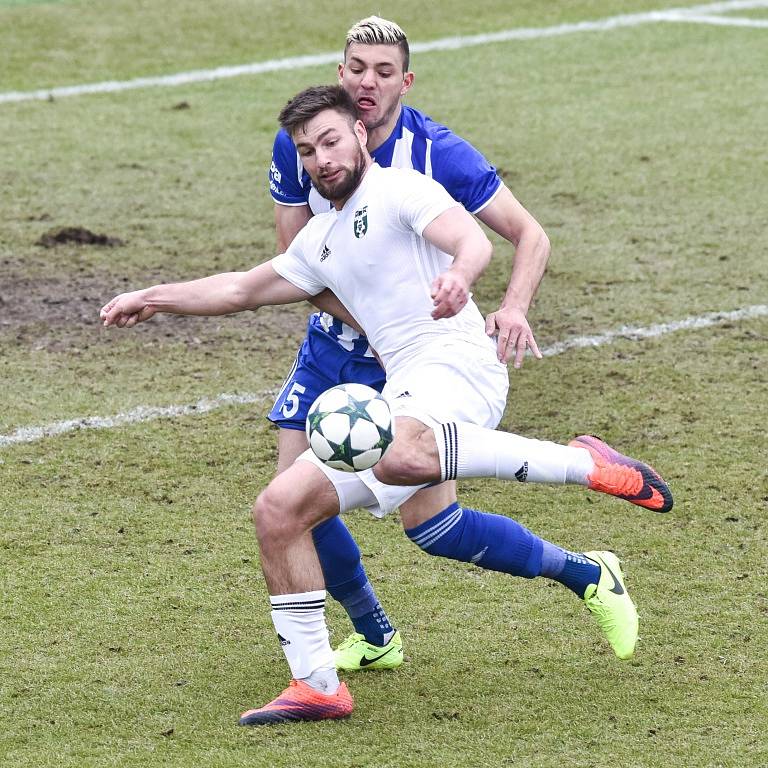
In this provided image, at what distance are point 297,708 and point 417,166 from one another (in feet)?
6.31

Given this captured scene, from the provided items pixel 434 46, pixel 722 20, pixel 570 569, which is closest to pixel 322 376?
pixel 570 569

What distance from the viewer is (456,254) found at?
14.9 feet

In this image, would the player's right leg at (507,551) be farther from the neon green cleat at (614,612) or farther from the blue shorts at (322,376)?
the blue shorts at (322,376)

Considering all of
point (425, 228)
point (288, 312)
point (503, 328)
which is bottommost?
point (288, 312)

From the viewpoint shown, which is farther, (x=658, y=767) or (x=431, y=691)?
(x=431, y=691)

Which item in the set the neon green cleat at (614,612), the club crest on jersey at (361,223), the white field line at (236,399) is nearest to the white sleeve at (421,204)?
the club crest on jersey at (361,223)

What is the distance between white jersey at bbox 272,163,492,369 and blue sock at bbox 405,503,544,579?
561 mm

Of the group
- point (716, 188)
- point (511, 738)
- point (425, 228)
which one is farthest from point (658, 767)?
point (716, 188)

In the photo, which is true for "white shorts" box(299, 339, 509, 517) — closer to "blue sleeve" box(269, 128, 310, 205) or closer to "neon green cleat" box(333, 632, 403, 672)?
"neon green cleat" box(333, 632, 403, 672)

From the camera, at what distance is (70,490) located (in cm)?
651

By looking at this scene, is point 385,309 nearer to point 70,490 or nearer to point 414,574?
point 414,574

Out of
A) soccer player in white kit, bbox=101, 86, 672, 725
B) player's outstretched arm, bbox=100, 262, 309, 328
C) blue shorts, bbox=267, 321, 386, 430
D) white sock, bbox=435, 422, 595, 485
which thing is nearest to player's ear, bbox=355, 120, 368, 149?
soccer player in white kit, bbox=101, 86, 672, 725

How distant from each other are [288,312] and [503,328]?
426cm

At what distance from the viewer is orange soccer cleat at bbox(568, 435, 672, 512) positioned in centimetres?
488
